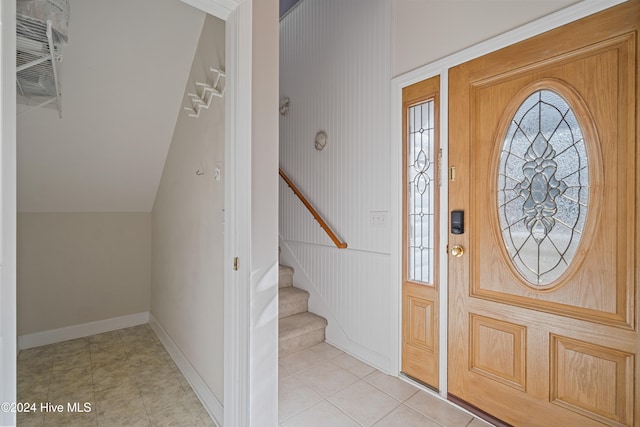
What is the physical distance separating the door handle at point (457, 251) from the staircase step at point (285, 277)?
5.88 feet

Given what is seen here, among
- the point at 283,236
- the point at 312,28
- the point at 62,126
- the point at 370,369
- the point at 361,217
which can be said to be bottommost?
the point at 370,369

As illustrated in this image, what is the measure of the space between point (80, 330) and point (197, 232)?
6.51ft

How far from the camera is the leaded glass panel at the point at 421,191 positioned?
2066 millimetres

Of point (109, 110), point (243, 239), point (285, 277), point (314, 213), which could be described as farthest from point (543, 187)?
point (109, 110)

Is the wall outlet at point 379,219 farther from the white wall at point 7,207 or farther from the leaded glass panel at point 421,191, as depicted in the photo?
the white wall at point 7,207

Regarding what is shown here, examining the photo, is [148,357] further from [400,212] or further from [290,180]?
[400,212]

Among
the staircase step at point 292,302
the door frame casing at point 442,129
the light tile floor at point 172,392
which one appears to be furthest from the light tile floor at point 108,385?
the door frame casing at point 442,129

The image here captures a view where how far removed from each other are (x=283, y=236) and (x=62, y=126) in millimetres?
2086

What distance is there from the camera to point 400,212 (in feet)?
7.24

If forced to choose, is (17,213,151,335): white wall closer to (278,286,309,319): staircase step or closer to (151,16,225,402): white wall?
(151,16,225,402): white wall

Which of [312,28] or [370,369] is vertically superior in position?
[312,28]

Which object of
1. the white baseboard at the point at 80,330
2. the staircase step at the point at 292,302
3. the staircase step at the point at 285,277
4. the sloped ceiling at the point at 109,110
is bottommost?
the white baseboard at the point at 80,330

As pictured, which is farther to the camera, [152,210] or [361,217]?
[152,210]

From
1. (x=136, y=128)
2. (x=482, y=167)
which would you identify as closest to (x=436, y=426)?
(x=482, y=167)
